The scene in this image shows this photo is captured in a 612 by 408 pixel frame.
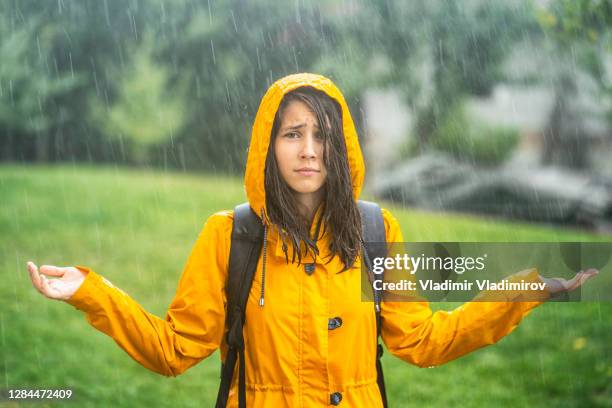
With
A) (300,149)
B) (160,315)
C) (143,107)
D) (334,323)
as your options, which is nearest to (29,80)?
(143,107)

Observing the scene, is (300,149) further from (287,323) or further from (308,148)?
(287,323)

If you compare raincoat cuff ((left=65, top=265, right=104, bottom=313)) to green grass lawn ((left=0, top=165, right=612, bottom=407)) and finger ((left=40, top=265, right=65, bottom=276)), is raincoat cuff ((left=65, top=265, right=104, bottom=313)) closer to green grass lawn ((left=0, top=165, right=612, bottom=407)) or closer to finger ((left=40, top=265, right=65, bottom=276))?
finger ((left=40, top=265, right=65, bottom=276))

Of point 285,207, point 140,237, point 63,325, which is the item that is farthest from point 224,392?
point 140,237

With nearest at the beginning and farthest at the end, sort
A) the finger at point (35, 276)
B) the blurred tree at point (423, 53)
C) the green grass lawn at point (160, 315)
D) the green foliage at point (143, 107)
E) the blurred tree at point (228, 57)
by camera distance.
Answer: the finger at point (35, 276)
the green grass lawn at point (160, 315)
the blurred tree at point (423, 53)
the blurred tree at point (228, 57)
the green foliage at point (143, 107)

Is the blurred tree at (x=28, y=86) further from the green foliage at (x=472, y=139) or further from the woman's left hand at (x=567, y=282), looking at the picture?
the woman's left hand at (x=567, y=282)

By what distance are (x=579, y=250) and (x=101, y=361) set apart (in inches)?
188

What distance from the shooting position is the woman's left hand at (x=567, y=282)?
2545 millimetres

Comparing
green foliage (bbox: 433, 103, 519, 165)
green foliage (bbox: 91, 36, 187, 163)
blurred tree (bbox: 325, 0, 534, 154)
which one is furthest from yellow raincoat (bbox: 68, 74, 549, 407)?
green foliage (bbox: 91, 36, 187, 163)

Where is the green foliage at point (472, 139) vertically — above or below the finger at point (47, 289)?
above

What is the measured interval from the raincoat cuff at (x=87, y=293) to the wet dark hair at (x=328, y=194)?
27.1 inches

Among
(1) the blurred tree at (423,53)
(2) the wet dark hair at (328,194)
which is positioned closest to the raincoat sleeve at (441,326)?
(2) the wet dark hair at (328,194)

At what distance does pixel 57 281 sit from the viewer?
7.93 feet

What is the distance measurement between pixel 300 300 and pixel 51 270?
0.88 metres

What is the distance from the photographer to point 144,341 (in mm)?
2564
